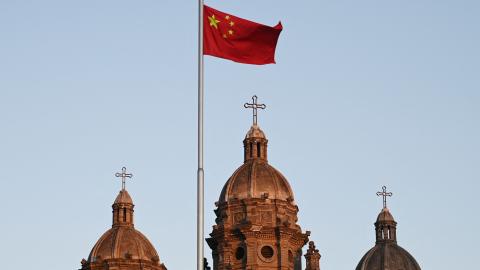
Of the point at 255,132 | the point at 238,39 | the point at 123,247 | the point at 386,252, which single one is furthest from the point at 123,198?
the point at 238,39

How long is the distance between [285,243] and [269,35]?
58.2 metres

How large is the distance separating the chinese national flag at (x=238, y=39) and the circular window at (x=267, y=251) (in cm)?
A: 5807

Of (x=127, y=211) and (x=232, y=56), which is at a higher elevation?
(x=127, y=211)

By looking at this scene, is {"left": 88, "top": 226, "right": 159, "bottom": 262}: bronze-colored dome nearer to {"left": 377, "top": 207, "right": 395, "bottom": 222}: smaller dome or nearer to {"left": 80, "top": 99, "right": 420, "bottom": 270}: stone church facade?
{"left": 80, "top": 99, "right": 420, "bottom": 270}: stone church facade

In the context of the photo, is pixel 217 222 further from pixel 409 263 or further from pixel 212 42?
pixel 212 42

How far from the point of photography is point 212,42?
47219mm

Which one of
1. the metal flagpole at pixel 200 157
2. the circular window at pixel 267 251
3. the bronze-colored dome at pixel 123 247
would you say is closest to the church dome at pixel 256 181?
the circular window at pixel 267 251

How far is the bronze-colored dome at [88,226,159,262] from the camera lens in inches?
4328

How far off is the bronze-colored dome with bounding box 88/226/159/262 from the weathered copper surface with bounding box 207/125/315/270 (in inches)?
268

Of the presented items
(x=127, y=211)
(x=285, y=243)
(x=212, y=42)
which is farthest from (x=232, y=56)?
(x=127, y=211)

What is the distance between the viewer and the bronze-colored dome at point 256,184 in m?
106

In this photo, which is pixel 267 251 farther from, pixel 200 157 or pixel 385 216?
pixel 200 157

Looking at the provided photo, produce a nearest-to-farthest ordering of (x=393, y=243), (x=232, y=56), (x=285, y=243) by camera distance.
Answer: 1. (x=232, y=56)
2. (x=285, y=243)
3. (x=393, y=243)

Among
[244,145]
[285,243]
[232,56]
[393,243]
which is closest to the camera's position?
[232,56]
